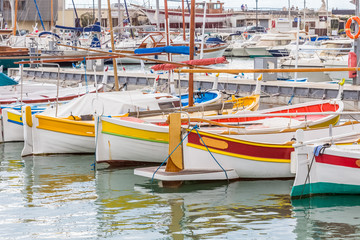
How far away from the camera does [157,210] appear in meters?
13.0

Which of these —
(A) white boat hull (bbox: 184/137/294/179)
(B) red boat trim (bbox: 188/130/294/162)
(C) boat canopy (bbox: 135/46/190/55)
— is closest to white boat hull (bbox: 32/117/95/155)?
(C) boat canopy (bbox: 135/46/190/55)

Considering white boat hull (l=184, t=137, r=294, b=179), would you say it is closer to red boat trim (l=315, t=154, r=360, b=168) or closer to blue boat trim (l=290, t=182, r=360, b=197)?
blue boat trim (l=290, t=182, r=360, b=197)

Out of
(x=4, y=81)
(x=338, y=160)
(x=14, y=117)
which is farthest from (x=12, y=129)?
(x=338, y=160)

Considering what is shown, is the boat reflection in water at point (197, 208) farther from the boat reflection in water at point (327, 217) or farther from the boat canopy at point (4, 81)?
the boat canopy at point (4, 81)

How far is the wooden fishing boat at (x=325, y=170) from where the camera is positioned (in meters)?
12.9

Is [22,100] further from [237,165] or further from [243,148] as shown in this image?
[243,148]

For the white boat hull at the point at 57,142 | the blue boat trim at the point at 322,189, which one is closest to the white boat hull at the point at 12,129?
the white boat hull at the point at 57,142

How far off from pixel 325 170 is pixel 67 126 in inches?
343

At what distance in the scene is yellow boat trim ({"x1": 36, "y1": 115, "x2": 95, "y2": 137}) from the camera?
18906 millimetres

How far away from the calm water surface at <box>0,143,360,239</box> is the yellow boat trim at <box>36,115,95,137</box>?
2.41m

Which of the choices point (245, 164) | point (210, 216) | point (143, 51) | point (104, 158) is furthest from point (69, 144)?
point (210, 216)

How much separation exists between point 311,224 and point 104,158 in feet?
22.5

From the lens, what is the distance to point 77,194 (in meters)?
14.5

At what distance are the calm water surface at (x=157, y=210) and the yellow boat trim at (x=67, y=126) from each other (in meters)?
2.41
